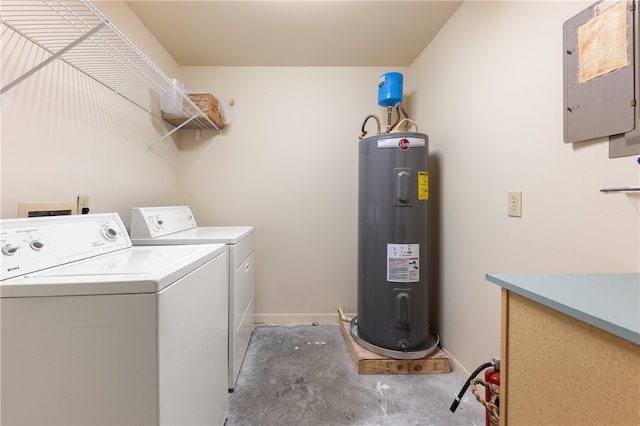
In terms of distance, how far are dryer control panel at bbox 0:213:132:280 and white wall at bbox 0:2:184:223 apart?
0.73 ft

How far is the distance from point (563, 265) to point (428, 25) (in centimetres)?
173

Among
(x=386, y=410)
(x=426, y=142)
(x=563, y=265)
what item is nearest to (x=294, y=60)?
(x=426, y=142)

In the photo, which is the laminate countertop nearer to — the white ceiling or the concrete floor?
the concrete floor

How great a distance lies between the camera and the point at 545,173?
1.06 metres

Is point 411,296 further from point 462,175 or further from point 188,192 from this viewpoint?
point 188,192

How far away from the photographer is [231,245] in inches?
55.5

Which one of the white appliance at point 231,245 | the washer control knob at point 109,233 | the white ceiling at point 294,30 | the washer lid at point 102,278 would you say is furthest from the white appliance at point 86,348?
the white ceiling at point 294,30

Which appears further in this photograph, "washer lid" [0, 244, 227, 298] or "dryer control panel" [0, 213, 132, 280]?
"dryer control panel" [0, 213, 132, 280]

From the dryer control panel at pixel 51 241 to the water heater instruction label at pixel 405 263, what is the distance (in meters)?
1.50

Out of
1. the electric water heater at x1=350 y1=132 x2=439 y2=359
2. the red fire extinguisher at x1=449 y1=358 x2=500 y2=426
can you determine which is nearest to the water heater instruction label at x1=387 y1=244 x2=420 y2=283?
the electric water heater at x1=350 y1=132 x2=439 y2=359

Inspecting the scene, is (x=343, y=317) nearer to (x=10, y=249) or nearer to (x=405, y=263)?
(x=405, y=263)

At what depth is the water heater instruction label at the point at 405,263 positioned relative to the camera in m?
1.62

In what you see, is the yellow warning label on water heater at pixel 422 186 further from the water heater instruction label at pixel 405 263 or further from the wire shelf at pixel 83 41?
the wire shelf at pixel 83 41

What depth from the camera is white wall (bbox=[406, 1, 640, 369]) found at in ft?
2.93
